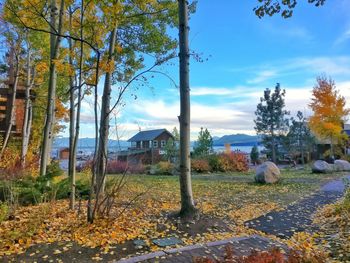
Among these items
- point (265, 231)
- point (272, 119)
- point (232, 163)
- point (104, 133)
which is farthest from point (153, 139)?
point (104, 133)

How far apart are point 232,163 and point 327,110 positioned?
899cm

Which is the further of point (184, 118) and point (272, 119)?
point (272, 119)

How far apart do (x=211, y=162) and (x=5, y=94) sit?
10.7 meters

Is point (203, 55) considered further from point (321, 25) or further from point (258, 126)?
point (258, 126)

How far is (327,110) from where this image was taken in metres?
22.3

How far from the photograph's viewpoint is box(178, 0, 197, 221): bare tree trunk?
5058 mm

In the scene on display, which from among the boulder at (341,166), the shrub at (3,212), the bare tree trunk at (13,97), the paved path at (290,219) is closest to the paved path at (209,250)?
the paved path at (290,219)

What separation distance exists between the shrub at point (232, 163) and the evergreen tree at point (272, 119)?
40.3 ft

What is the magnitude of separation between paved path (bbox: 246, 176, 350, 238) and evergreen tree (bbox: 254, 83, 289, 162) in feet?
74.2

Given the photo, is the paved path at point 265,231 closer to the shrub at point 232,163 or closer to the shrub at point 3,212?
the shrub at point 3,212

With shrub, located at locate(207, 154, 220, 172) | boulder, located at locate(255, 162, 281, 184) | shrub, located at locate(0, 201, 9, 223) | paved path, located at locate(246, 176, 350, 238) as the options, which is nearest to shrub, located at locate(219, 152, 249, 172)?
shrub, located at locate(207, 154, 220, 172)

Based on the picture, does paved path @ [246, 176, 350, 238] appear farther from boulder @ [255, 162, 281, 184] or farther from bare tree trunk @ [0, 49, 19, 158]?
bare tree trunk @ [0, 49, 19, 158]

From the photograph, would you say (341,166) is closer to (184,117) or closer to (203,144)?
Result: (203,144)

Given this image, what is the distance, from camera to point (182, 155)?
5.08 meters
